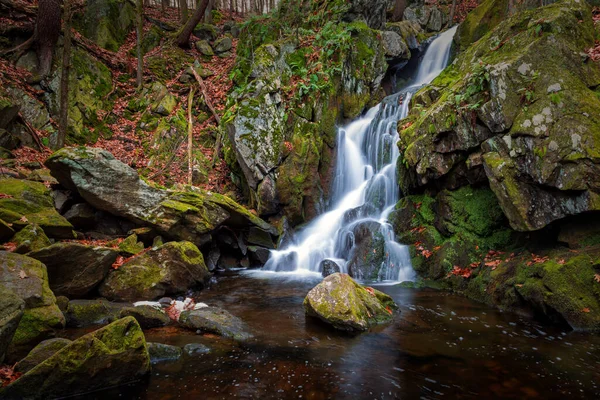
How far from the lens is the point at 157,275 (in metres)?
7.74

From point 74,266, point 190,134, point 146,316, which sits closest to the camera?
point 146,316

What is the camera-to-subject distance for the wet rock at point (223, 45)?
70.9 ft

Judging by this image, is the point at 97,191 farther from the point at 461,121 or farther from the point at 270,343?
the point at 461,121

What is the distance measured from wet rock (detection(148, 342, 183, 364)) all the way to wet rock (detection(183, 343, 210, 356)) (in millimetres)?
126

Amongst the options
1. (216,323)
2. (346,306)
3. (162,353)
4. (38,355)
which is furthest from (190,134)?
(38,355)

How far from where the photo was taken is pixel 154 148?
14.6 m

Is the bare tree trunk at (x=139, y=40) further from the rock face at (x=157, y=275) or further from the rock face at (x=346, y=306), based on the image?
the rock face at (x=346, y=306)

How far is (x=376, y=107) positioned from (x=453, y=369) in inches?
511

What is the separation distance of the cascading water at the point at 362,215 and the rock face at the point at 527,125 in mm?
2241

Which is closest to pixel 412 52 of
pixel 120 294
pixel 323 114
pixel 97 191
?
pixel 323 114

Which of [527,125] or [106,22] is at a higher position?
[106,22]

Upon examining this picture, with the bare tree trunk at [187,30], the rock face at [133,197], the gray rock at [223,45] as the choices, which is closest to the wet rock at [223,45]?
the gray rock at [223,45]

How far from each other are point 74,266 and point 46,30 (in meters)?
12.4

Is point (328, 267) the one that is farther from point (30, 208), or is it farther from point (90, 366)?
point (30, 208)
